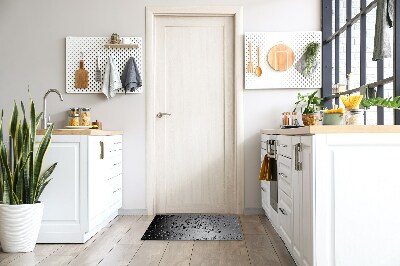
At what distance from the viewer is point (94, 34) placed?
4844mm

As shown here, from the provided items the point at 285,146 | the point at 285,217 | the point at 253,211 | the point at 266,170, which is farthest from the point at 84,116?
the point at 285,217

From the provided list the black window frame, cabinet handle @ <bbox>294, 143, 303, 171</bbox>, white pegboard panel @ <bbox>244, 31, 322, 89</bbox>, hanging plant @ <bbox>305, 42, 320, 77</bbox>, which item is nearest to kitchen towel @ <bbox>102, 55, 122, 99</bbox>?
white pegboard panel @ <bbox>244, 31, 322, 89</bbox>

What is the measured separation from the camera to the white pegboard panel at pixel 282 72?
4809 mm

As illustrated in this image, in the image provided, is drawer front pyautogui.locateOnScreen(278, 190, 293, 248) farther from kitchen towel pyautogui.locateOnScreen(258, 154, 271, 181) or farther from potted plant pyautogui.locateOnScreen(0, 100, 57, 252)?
potted plant pyautogui.locateOnScreen(0, 100, 57, 252)

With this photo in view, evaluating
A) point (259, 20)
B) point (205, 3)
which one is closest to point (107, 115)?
point (205, 3)

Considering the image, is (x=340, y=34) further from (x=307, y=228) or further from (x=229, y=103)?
(x=307, y=228)

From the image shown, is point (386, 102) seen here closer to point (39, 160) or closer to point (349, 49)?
point (349, 49)

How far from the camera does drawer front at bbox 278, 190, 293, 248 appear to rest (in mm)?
3098

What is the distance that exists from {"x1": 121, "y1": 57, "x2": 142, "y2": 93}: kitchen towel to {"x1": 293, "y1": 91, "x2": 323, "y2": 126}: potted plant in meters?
1.55

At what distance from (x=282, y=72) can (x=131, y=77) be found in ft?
4.86

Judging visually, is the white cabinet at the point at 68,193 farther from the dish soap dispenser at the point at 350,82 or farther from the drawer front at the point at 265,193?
the dish soap dispenser at the point at 350,82

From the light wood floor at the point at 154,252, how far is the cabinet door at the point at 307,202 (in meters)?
0.51

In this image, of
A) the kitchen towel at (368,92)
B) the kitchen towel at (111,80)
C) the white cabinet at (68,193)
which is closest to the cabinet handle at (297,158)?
the kitchen towel at (368,92)

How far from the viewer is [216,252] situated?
3.38 m
